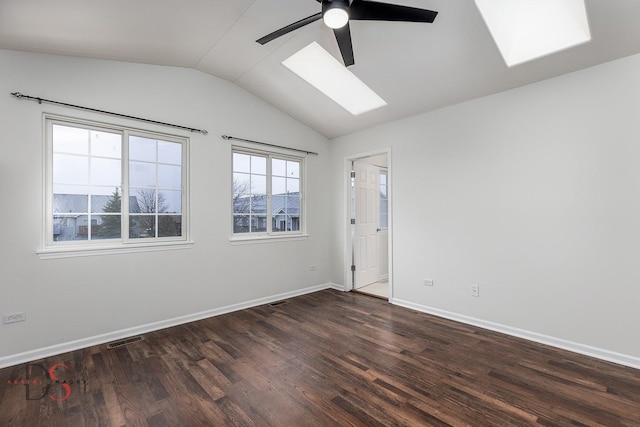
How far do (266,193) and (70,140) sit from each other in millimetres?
2248

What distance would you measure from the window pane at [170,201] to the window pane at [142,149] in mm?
409

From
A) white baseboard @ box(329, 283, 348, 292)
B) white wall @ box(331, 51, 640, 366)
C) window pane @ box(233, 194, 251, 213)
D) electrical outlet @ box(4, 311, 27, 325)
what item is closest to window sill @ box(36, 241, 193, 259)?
electrical outlet @ box(4, 311, 27, 325)

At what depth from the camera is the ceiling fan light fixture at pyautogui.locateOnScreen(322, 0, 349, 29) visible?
6.03 feet

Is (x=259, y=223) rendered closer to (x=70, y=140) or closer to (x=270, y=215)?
(x=270, y=215)

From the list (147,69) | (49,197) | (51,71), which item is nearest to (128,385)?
(49,197)

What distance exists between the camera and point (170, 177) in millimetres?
3441

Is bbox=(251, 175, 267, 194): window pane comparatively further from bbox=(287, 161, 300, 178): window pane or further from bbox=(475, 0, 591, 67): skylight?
bbox=(475, 0, 591, 67): skylight

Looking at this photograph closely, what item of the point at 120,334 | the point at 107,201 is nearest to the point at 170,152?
the point at 107,201

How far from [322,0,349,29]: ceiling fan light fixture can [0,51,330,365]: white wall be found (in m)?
2.28

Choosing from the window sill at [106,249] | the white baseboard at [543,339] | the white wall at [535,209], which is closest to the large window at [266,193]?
the window sill at [106,249]

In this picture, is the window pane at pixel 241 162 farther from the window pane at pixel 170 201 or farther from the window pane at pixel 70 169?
the window pane at pixel 70 169

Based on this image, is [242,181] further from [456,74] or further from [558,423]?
[558,423]

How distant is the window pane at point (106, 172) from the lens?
9.70 ft

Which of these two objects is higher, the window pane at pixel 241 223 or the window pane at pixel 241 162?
the window pane at pixel 241 162
